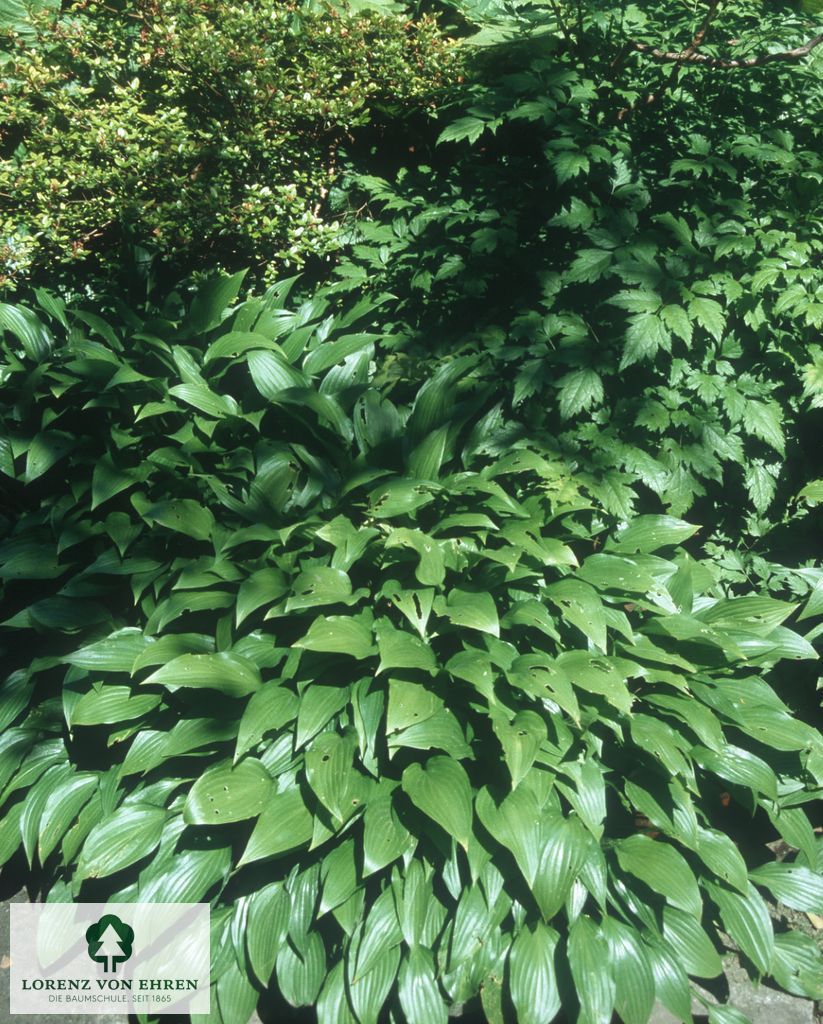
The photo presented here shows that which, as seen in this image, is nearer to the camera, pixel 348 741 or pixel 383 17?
pixel 348 741

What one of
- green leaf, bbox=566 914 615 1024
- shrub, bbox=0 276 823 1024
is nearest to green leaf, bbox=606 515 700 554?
shrub, bbox=0 276 823 1024

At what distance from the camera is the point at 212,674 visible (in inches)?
90.9

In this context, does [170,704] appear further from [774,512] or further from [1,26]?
[1,26]

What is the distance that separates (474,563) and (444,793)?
Answer: 2.24ft

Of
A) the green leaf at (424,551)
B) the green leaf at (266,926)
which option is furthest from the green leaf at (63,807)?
the green leaf at (424,551)

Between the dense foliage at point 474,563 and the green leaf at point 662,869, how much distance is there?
0.04 ft

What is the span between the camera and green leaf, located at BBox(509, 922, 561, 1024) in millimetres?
2148

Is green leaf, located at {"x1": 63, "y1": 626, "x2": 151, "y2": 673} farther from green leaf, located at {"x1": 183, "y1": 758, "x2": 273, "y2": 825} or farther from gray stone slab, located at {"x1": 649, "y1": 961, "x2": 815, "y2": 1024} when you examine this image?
gray stone slab, located at {"x1": 649, "y1": 961, "x2": 815, "y2": 1024}

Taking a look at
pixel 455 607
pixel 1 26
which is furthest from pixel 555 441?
pixel 1 26

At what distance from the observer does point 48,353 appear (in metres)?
3.13

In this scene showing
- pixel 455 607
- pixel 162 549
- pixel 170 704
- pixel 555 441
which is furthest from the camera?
pixel 555 441

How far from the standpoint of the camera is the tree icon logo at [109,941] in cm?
239

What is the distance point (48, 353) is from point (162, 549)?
1.01 metres

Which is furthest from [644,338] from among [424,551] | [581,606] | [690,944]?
[690,944]
